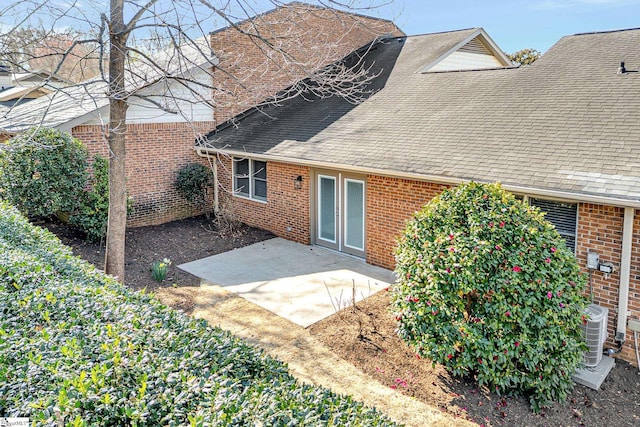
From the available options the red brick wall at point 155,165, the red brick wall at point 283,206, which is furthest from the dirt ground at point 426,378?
the red brick wall at point 155,165

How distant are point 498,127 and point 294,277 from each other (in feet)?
16.4

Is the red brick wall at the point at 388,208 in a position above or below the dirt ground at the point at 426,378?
above

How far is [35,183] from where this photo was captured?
33.2 feet

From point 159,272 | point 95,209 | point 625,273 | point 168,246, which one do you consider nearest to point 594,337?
point 625,273

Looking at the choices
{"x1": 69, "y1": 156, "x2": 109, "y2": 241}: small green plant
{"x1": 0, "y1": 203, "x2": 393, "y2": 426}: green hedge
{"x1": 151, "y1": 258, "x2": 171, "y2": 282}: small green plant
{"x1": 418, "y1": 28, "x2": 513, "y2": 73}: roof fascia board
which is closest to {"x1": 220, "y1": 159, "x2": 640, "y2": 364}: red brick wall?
{"x1": 151, "y1": 258, "x2": 171, "y2": 282}: small green plant

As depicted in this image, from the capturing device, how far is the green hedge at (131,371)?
9.09ft

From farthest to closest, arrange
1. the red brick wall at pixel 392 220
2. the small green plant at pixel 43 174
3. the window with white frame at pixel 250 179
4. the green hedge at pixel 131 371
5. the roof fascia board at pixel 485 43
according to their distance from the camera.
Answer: the roof fascia board at pixel 485 43 < the window with white frame at pixel 250 179 < the small green plant at pixel 43 174 < the red brick wall at pixel 392 220 < the green hedge at pixel 131 371

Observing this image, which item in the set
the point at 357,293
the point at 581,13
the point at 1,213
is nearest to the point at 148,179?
the point at 1,213

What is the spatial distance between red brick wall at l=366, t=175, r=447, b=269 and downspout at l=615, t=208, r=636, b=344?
10.4ft

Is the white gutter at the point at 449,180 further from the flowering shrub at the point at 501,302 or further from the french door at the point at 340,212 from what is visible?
the flowering shrub at the point at 501,302

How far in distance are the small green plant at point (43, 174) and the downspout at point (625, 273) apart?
406 inches

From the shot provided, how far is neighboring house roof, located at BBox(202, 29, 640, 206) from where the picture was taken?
24.1ft

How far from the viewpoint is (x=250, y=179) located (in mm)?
13484

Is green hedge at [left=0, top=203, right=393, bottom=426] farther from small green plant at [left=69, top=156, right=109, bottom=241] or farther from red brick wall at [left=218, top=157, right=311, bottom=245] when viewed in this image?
red brick wall at [left=218, top=157, right=311, bottom=245]
